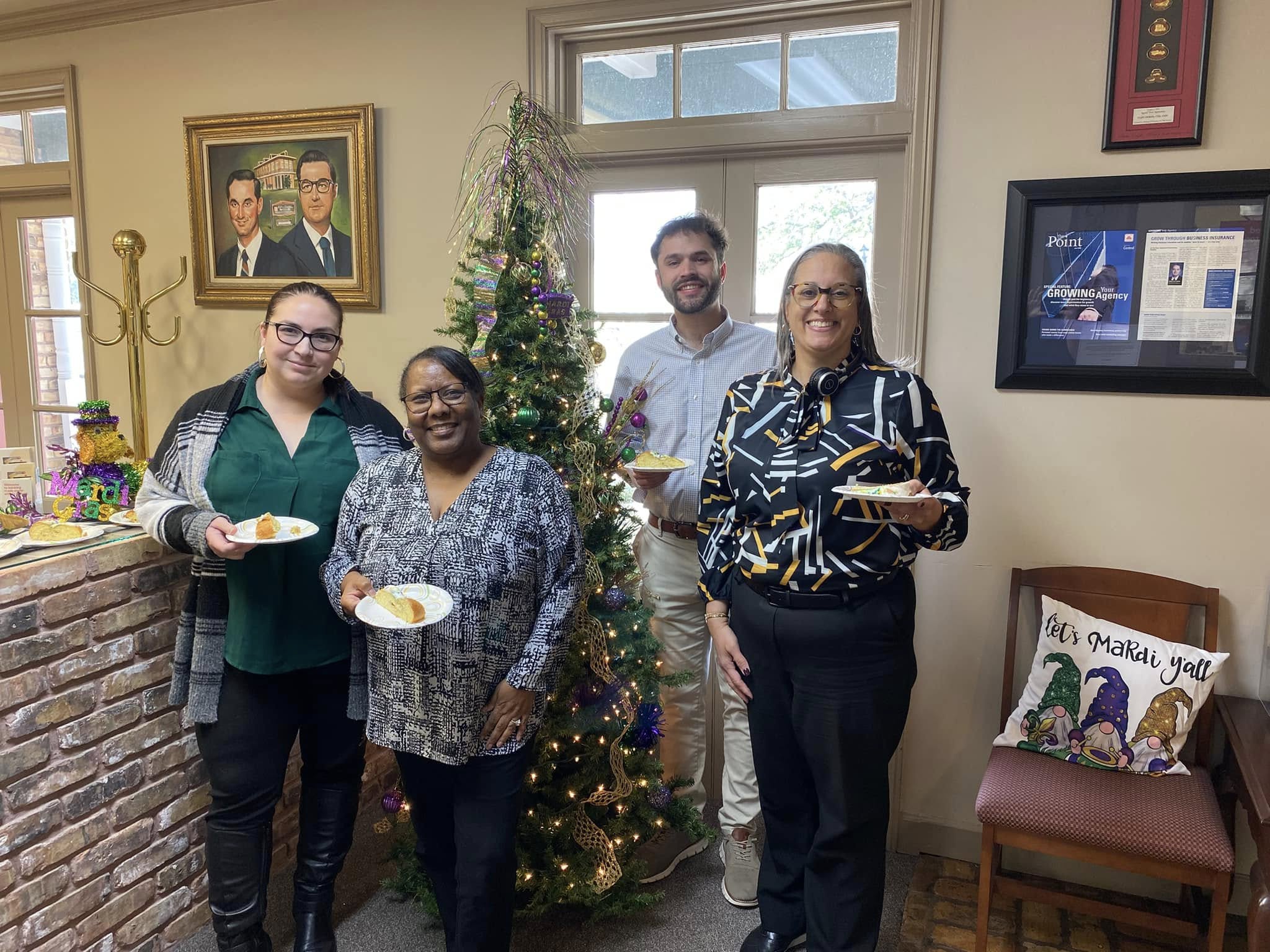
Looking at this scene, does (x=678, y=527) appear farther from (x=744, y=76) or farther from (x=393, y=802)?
(x=744, y=76)

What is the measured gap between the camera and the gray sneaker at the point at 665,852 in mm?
2271

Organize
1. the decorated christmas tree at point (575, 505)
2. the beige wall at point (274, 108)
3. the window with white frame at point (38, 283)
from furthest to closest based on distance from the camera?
the window with white frame at point (38, 283)
the beige wall at point (274, 108)
the decorated christmas tree at point (575, 505)

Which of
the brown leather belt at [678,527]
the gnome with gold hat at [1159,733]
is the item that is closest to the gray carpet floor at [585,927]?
the gnome with gold hat at [1159,733]

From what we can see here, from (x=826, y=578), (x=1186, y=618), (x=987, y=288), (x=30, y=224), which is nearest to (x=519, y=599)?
(x=826, y=578)

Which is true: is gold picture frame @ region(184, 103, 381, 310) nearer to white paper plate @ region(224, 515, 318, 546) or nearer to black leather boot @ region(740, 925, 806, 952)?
white paper plate @ region(224, 515, 318, 546)

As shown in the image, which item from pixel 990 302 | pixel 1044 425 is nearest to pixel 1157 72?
pixel 990 302

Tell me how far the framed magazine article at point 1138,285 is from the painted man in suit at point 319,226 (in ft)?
7.11

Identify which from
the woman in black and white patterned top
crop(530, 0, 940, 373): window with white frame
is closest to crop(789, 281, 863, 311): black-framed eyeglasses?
the woman in black and white patterned top

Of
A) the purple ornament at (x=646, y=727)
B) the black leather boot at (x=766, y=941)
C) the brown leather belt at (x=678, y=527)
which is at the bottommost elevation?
the black leather boot at (x=766, y=941)

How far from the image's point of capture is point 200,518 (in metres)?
1.64

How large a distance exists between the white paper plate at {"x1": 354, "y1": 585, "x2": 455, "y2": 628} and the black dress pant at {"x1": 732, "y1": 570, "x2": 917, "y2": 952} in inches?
24.8

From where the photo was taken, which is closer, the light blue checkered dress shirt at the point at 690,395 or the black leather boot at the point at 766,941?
the black leather boot at the point at 766,941

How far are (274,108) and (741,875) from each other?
2.97 meters

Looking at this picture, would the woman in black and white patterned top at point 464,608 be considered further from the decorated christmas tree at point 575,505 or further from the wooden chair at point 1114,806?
the wooden chair at point 1114,806
